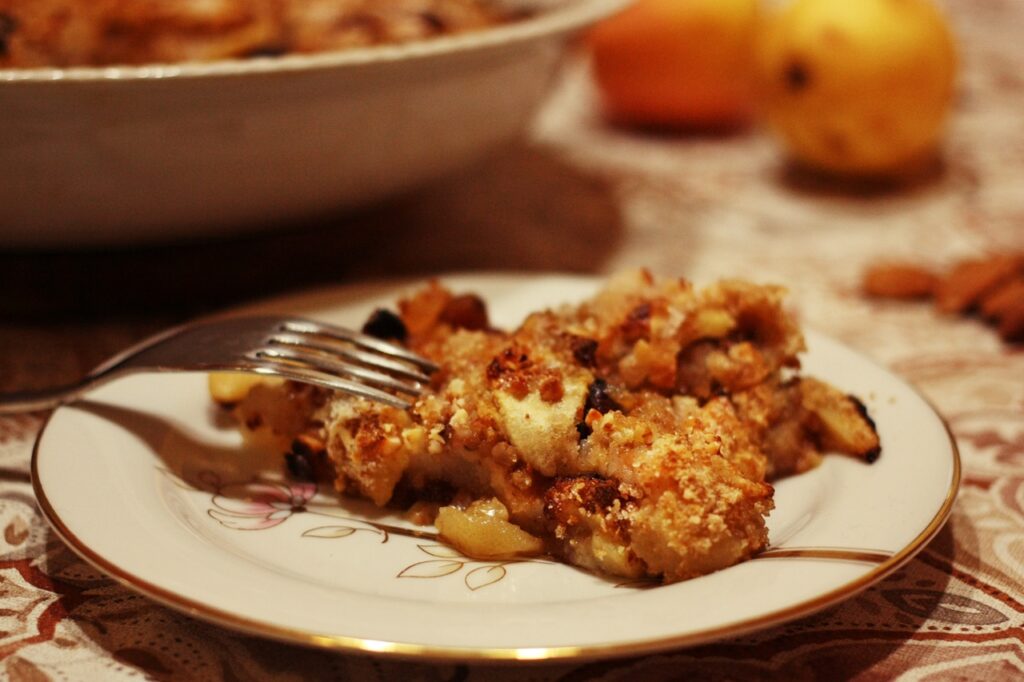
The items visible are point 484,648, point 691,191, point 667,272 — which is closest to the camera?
point 484,648

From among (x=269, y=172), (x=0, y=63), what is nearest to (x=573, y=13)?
(x=269, y=172)

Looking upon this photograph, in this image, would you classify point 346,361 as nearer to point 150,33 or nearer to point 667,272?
point 150,33

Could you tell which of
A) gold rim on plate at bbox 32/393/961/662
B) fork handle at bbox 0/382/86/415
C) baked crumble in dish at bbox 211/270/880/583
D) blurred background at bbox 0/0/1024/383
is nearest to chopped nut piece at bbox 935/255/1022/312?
blurred background at bbox 0/0/1024/383

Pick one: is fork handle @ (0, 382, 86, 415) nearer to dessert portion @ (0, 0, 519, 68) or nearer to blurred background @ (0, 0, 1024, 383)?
blurred background @ (0, 0, 1024, 383)

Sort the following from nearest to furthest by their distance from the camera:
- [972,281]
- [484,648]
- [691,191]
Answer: [484,648], [972,281], [691,191]

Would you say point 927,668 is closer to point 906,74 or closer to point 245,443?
point 245,443

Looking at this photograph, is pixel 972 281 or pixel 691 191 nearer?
pixel 972 281

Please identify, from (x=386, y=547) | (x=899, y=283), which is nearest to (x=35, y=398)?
(x=386, y=547)

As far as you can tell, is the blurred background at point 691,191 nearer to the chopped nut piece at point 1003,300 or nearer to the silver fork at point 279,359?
the chopped nut piece at point 1003,300

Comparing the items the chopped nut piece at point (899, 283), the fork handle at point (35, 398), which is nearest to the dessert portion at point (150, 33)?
the fork handle at point (35, 398)
